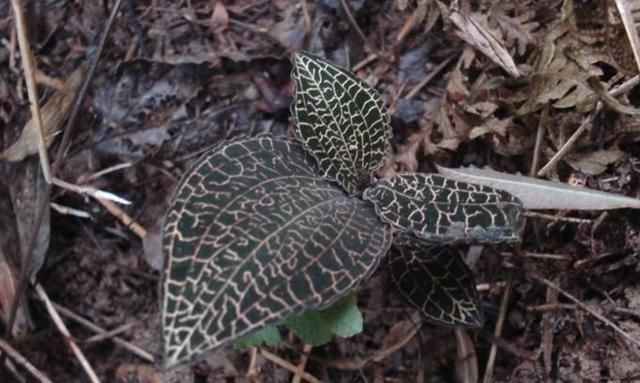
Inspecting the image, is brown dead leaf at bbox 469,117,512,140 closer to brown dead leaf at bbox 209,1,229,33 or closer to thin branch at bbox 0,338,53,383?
brown dead leaf at bbox 209,1,229,33

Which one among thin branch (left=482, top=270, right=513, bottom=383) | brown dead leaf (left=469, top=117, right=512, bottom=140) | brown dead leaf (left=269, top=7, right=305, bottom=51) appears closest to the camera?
thin branch (left=482, top=270, right=513, bottom=383)

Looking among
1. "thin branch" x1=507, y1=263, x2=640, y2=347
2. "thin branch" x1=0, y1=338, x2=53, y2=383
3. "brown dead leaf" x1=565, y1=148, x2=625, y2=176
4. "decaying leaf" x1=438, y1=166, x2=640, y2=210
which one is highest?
"decaying leaf" x1=438, y1=166, x2=640, y2=210

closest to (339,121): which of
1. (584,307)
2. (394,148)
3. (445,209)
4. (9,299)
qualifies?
(445,209)

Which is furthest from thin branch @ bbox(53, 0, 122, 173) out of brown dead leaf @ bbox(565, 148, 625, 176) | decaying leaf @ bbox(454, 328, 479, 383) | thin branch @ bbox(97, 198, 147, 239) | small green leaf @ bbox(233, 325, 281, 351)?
brown dead leaf @ bbox(565, 148, 625, 176)

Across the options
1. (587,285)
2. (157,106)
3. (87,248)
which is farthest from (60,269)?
(587,285)

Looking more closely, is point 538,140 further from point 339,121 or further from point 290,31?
point 290,31

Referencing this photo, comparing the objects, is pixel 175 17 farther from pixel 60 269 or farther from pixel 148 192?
pixel 60 269

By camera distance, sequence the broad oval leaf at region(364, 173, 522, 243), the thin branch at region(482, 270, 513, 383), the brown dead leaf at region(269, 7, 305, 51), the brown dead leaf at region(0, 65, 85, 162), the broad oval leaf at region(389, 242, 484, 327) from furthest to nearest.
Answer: the brown dead leaf at region(269, 7, 305, 51)
the brown dead leaf at region(0, 65, 85, 162)
the thin branch at region(482, 270, 513, 383)
the broad oval leaf at region(389, 242, 484, 327)
the broad oval leaf at region(364, 173, 522, 243)
